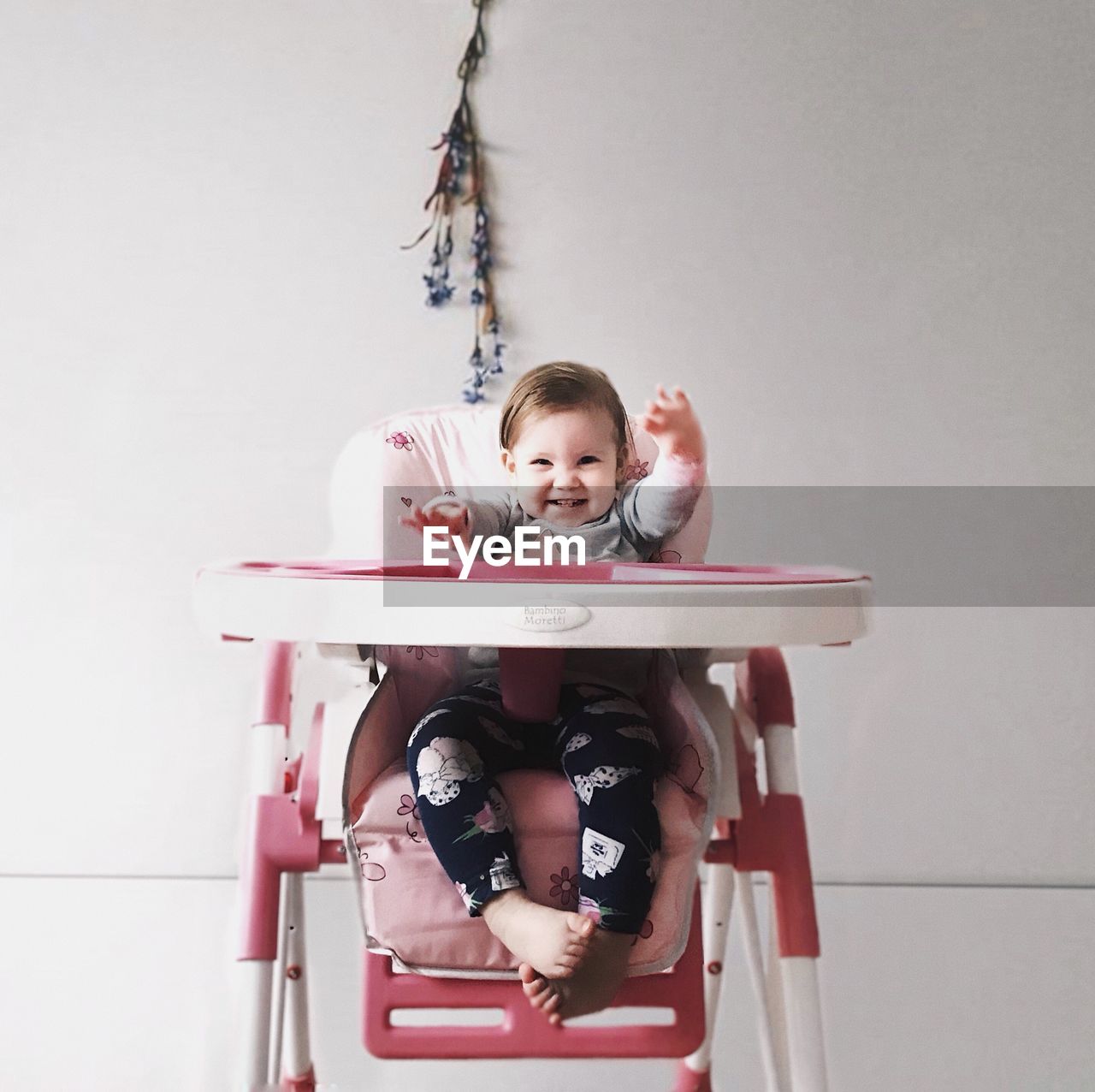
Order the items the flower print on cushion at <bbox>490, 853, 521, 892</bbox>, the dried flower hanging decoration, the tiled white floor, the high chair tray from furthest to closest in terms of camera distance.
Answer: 1. the dried flower hanging decoration
2. the tiled white floor
3. the flower print on cushion at <bbox>490, 853, 521, 892</bbox>
4. the high chair tray

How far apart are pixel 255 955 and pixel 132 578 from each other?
38.1 inches

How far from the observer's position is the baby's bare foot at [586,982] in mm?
765

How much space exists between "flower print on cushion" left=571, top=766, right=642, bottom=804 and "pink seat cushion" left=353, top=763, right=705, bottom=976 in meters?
0.02

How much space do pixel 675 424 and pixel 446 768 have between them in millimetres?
Result: 312

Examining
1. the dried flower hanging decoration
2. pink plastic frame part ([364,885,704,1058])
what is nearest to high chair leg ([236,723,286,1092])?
pink plastic frame part ([364,885,704,1058])

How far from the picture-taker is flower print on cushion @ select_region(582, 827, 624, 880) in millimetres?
788

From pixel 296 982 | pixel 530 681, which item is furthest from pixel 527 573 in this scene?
pixel 296 982

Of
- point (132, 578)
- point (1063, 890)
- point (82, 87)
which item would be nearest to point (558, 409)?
point (132, 578)

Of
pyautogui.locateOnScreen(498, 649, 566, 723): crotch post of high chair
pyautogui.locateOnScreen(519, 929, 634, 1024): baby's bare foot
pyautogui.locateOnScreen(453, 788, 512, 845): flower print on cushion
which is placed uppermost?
pyautogui.locateOnScreen(498, 649, 566, 723): crotch post of high chair

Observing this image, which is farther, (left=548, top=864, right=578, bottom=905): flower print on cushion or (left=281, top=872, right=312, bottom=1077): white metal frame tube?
(left=281, top=872, right=312, bottom=1077): white metal frame tube

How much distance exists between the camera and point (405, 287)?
5.46ft

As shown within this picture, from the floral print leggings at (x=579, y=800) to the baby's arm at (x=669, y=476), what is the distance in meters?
0.17

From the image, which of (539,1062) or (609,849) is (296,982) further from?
(609,849)

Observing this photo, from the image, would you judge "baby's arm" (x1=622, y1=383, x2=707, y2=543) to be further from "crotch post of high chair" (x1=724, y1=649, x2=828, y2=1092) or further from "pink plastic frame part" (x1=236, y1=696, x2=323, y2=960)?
"pink plastic frame part" (x1=236, y1=696, x2=323, y2=960)
